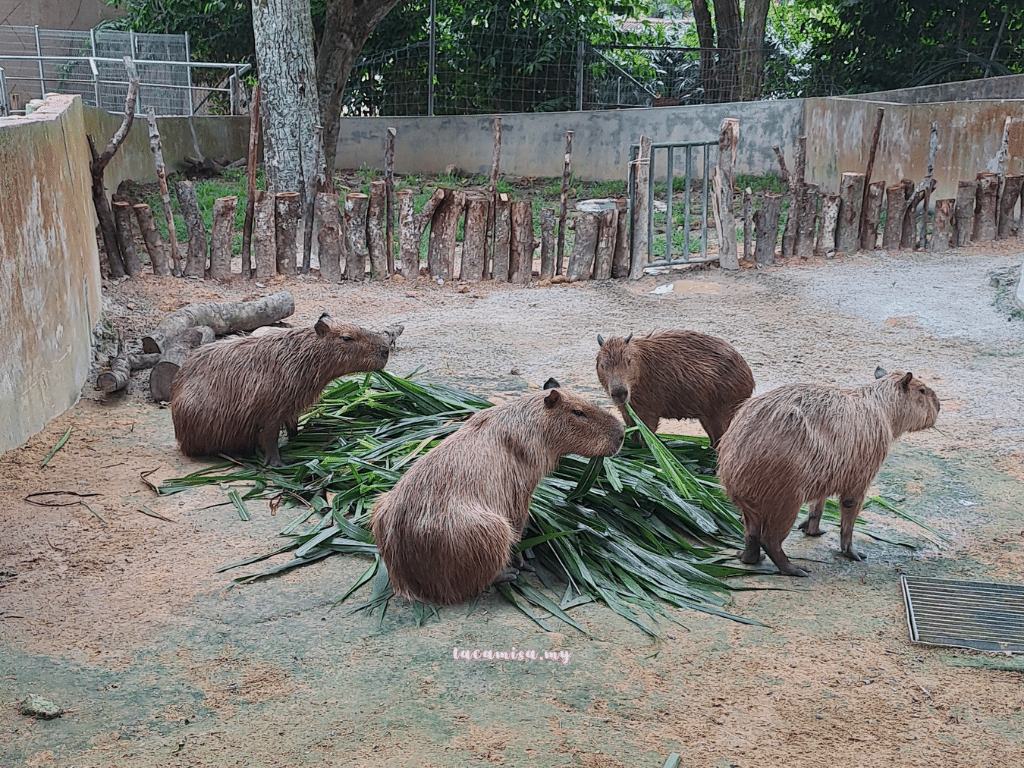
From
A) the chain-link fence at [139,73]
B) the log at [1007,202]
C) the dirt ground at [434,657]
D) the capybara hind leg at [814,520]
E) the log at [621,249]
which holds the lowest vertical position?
the dirt ground at [434,657]

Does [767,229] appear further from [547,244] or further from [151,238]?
[151,238]

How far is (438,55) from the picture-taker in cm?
1744

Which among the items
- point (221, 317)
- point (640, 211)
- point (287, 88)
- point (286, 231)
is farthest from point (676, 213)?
point (221, 317)

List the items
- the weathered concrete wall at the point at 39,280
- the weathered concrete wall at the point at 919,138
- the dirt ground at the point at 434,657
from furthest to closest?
the weathered concrete wall at the point at 919,138, the weathered concrete wall at the point at 39,280, the dirt ground at the point at 434,657

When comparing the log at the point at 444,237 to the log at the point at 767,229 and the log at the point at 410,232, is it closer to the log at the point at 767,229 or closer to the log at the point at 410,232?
the log at the point at 410,232

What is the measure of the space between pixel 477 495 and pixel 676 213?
33.4ft

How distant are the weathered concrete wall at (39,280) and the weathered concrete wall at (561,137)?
10434 millimetres

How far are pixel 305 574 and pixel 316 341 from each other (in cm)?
160

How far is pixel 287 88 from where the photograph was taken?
11.3 metres

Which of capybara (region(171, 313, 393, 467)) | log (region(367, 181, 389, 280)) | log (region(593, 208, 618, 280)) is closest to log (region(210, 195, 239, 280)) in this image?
log (region(367, 181, 389, 280))

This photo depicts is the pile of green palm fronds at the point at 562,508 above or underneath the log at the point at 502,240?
underneath

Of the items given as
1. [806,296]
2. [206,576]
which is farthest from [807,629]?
[806,296]

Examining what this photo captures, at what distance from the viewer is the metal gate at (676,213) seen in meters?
9.79

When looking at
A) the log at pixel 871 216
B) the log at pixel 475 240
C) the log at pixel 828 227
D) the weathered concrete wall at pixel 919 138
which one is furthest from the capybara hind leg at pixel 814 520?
the weathered concrete wall at pixel 919 138
